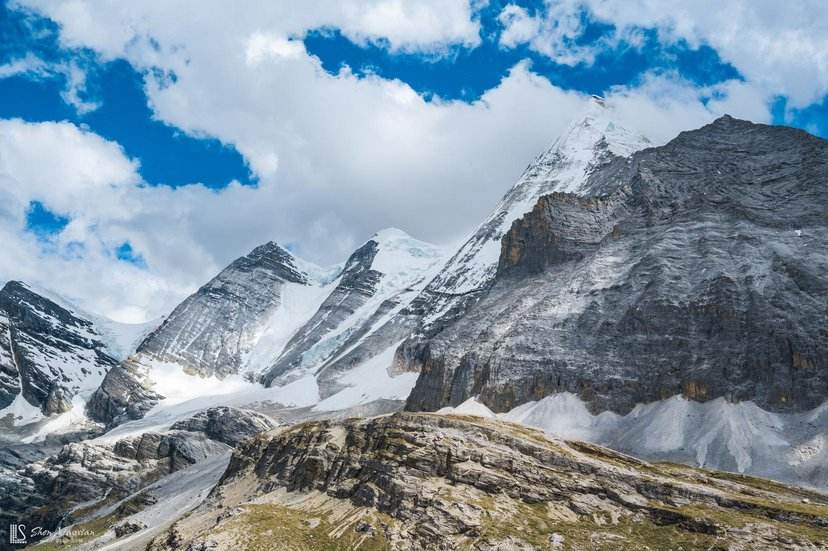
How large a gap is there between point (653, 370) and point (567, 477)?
107 meters

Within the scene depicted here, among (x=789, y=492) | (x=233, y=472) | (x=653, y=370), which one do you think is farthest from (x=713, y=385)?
(x=233, y=472)

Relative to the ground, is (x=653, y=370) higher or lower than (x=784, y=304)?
lower

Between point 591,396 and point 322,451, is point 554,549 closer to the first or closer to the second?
point 322,451

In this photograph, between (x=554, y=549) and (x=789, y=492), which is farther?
(x=789, y=492)

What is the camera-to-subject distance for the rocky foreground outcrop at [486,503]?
8438 centimetres

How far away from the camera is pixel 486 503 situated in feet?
304

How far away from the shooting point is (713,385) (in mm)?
184125

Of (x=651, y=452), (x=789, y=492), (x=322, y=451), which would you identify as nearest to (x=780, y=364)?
(x=651, y=452)

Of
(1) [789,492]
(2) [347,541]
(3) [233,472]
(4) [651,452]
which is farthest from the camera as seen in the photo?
(4) [651,452]

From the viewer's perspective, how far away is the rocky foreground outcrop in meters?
84.4

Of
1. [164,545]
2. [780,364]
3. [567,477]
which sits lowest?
[164,545]

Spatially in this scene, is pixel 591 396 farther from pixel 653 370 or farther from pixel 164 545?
pixel 164 545

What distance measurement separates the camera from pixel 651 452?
544 ft

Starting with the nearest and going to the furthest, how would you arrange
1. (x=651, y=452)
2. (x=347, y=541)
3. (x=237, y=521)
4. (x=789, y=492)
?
(x=347, y=541)
(x=237, y=521)
(x=789, y=492)
(x=651, y=452)
